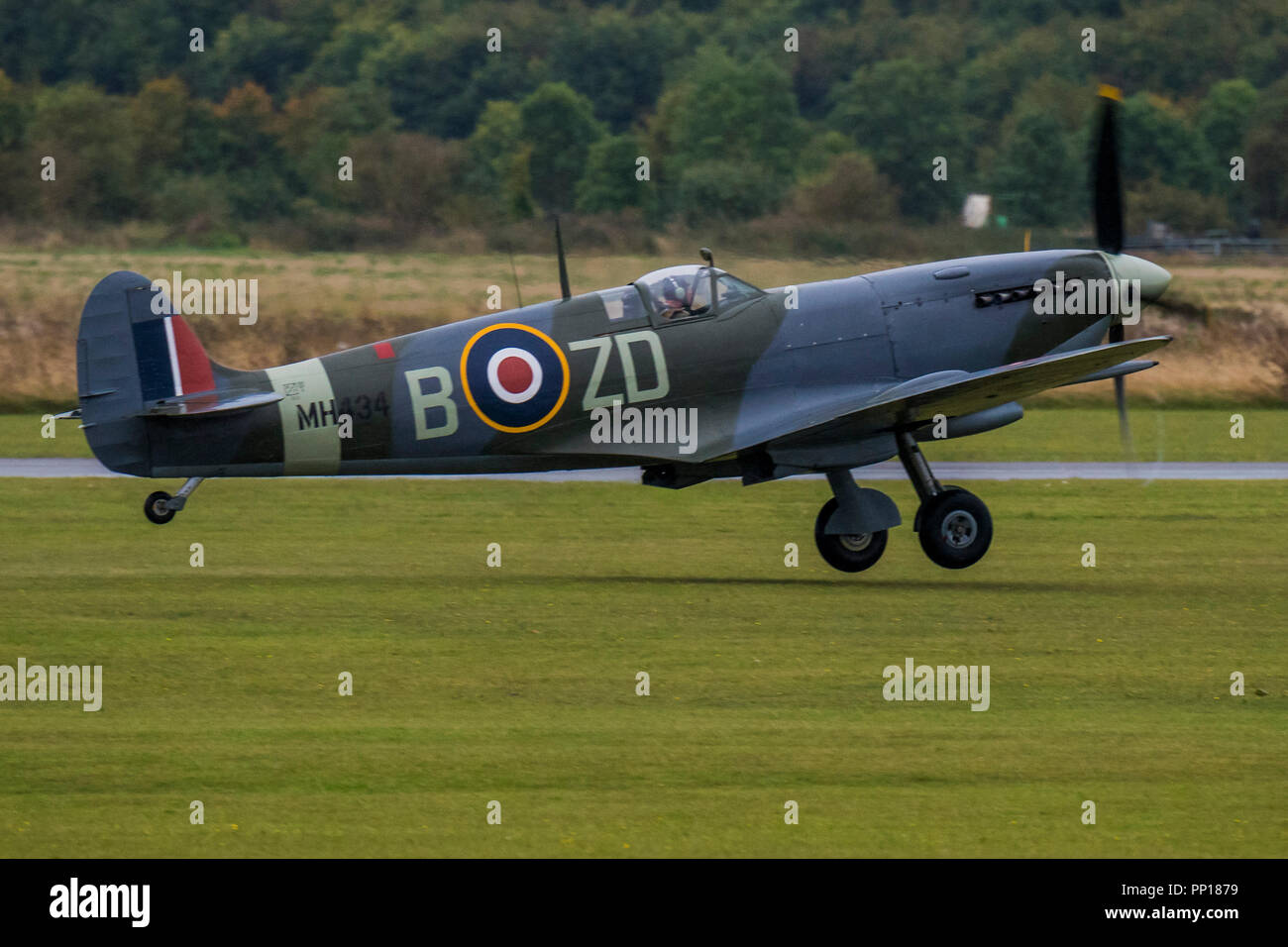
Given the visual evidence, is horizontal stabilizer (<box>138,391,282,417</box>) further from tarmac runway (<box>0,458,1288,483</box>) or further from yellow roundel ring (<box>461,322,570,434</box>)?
tarmac runway (<box>0,458,1288,483</box>)

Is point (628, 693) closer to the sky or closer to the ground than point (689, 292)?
closer to the ground

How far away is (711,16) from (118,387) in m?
81.8

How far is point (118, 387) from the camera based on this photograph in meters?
13.8

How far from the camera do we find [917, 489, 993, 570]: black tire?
47.3ft

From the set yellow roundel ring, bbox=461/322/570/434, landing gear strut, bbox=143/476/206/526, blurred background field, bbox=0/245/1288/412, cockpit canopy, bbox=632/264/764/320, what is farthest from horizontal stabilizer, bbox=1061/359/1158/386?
blurred background field, bbox=0/245/1288/412

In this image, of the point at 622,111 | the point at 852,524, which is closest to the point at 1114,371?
the point at 852,524

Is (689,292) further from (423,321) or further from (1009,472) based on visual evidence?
(423,321)

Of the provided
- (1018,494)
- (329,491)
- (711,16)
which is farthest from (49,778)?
(711,16)

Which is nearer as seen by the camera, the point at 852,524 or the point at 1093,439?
the point at 852,524

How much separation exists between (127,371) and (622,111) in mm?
68385

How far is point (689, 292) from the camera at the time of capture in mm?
14367

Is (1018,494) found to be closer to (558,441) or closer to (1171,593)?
(1171,593)

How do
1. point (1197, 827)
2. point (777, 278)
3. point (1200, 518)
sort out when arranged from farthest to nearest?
point (777, 278)
point (1200, 518)
point (1197, 827)

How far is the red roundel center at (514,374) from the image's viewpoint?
14047mm
